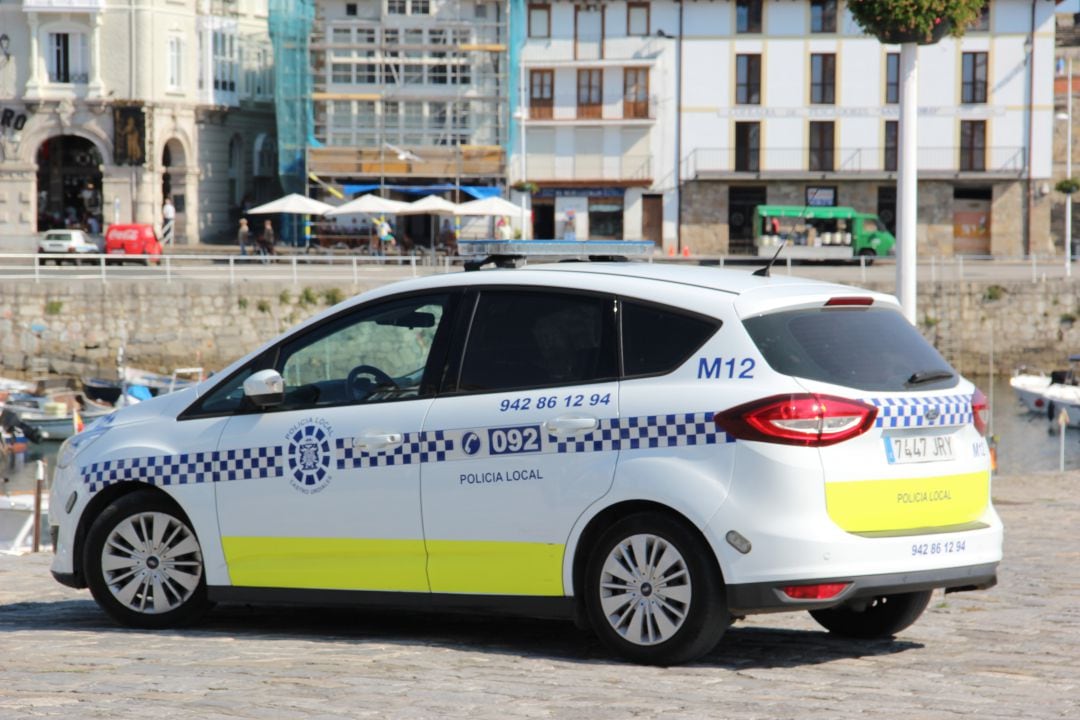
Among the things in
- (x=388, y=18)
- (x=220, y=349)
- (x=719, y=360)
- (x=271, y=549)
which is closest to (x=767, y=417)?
(x=719, y=360)

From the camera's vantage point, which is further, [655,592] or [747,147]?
[747,147]

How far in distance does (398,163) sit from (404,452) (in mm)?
57044

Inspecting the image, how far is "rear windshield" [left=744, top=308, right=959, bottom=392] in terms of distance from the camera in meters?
6.88

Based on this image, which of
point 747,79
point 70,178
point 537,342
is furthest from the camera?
point 747,79

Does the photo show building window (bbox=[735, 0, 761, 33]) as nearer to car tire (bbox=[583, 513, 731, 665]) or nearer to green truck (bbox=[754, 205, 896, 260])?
green truck (bbox=[754, 205, 896, 260])

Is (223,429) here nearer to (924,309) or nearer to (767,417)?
(767,417)

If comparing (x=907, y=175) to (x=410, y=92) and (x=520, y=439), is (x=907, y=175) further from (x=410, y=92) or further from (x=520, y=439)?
(x=410, y=92)

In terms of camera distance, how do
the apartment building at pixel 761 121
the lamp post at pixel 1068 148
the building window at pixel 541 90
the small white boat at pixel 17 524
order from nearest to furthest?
the small white boat at pixel 17 524 < the lamp post at pixel 1068 148 < the apartment building at pixel 761 121 < the building window at pixel 541 90

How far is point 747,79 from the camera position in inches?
2670

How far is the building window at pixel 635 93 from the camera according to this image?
67.3m

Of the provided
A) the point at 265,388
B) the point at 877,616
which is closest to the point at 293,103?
the point at 265,388

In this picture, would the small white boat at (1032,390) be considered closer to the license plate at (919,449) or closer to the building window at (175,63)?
the building window at (175,63)

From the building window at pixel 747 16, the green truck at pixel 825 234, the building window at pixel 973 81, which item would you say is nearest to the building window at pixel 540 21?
the building window at pixel 747 16

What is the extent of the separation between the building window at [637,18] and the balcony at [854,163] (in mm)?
5162
